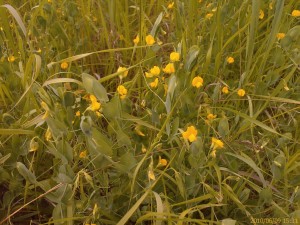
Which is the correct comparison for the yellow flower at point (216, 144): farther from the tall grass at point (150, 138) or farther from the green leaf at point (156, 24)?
the green leaf at point (156, 24)

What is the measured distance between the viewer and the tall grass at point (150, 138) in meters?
0.94

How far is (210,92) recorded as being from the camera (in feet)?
4.51

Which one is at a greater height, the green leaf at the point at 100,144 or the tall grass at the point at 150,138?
the green leaf at the point at 100,144

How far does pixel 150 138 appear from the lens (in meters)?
1.09

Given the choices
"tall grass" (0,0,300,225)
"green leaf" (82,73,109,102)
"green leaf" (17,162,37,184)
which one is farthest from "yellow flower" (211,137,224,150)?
"green leaf" (17,162,37,184)

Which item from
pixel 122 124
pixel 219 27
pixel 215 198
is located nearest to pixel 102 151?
pixel 122 124

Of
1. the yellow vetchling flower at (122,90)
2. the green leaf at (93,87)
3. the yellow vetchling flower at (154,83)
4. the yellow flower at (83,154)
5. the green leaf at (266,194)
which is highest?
the green leaf at (93,87)

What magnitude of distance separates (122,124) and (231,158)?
0.30 m

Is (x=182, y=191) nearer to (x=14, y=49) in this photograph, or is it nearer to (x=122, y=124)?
(x=122, y=124)

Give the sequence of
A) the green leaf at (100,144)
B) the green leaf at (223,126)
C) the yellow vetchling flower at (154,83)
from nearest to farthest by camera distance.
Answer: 1. the green leaf at (100,144)
2. the green leaf at (223,126)
3. the yellow vetchling flower at (154,83)

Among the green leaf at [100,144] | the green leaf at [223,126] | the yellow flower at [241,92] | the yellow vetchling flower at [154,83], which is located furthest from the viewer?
the yellow flower at [241,92]

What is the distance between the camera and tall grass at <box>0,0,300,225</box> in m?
0.94

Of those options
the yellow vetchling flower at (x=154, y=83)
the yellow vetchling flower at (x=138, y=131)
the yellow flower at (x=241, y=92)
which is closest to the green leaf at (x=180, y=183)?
the yellow vetchling flower at (x=138, y=131)

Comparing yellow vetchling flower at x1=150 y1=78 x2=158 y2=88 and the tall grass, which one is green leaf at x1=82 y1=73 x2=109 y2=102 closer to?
the tall grass
